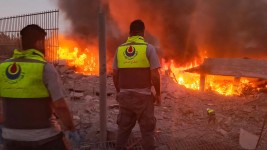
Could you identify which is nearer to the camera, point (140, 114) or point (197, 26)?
point (140, 114)

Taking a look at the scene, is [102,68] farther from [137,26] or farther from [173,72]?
[173,72]

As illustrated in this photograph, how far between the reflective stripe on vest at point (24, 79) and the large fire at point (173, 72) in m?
8.41

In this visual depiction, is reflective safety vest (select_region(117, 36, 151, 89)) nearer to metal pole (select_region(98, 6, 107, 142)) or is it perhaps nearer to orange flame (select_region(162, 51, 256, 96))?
metal pole (select_region(98, 6, 107, 142))

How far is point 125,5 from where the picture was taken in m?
17.2

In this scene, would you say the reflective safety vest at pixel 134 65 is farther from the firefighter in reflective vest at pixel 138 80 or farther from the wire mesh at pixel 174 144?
the wire mesh at pixel 174 144

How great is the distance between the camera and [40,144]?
9.18 feet

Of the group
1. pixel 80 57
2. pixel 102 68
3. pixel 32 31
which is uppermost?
pixel 80 57

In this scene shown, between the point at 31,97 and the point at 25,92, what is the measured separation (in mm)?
65

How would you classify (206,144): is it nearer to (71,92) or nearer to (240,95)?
(71,92)

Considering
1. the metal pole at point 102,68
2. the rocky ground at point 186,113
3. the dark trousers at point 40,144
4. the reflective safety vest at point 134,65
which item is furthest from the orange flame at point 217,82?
the dark trousers at point 40,144

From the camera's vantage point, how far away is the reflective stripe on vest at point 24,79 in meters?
2.71

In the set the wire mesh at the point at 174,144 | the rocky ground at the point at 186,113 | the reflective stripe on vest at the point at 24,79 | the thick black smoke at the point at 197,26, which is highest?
the thick black smoke at the point at 197,26

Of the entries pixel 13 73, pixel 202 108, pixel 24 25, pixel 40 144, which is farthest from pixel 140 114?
pixel 24 25

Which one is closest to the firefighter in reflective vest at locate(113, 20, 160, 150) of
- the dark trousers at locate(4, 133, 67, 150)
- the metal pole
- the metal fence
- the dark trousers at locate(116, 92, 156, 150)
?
the dark trousers at locate(116, 92, 156, 150)
